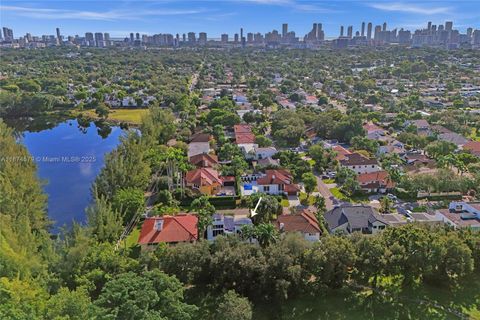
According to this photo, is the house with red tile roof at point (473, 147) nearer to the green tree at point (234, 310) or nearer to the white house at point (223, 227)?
the white house at point (223, 227)

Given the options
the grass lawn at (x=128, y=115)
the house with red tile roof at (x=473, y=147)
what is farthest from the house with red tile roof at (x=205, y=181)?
the grass lawn at (x=128, y=115)

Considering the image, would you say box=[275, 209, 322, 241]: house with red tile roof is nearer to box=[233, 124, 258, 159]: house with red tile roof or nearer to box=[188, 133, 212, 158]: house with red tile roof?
box=[233, 124, 258, 159]: house with red tile roof

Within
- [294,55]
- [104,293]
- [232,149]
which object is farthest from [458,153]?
[294,55]

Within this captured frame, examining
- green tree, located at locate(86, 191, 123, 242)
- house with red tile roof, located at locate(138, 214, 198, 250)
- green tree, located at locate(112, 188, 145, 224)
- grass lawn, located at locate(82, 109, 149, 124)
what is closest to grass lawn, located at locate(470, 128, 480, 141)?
house with red tile roof, located at locate(138, 214, 198, 250)

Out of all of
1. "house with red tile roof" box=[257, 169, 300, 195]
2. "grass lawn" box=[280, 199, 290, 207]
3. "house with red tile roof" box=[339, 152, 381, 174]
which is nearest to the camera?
"grass lawn" box=[280, 199, 290, 207]

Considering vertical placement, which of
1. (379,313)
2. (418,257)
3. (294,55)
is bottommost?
(379,313)

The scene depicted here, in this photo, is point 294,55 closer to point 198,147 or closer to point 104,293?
point 198,147
